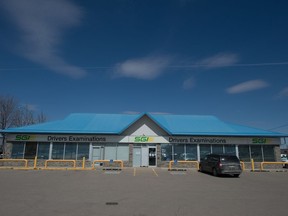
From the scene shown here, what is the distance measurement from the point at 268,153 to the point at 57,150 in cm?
2407

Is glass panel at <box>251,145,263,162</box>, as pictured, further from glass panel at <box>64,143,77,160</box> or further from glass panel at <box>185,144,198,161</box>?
glass panel at <box>64,143,77,160</box>

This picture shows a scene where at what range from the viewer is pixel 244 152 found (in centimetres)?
2609

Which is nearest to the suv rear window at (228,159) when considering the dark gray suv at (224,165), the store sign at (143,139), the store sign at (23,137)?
the dark gray suv at (224,165)

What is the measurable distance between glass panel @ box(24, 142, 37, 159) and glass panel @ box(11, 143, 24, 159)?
1.44ft

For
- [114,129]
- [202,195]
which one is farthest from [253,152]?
[202,195]

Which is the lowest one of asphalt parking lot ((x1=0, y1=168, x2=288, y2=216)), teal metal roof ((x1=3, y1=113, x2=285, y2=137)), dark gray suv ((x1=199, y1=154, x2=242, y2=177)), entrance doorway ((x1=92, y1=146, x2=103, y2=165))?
asphalt parking lot ((x1=0, y1=168, x2=288, y2=216))

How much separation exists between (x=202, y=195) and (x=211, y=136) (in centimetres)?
1715

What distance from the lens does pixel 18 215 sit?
6262mm

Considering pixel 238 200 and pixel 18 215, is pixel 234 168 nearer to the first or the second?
pixel 238 200

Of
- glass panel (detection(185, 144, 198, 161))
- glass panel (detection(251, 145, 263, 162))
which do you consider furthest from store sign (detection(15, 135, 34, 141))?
glass panel (detection(251, 145, 263, 162))

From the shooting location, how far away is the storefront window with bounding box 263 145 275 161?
26.1 m

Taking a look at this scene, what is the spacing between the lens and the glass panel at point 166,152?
25594 millimetres

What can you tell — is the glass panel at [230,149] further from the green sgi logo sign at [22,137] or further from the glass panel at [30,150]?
the green sgi logo sign at [22,137]

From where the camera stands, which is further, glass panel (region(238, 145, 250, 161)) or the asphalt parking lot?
glass panel (region(238, 145, 250, 161))
